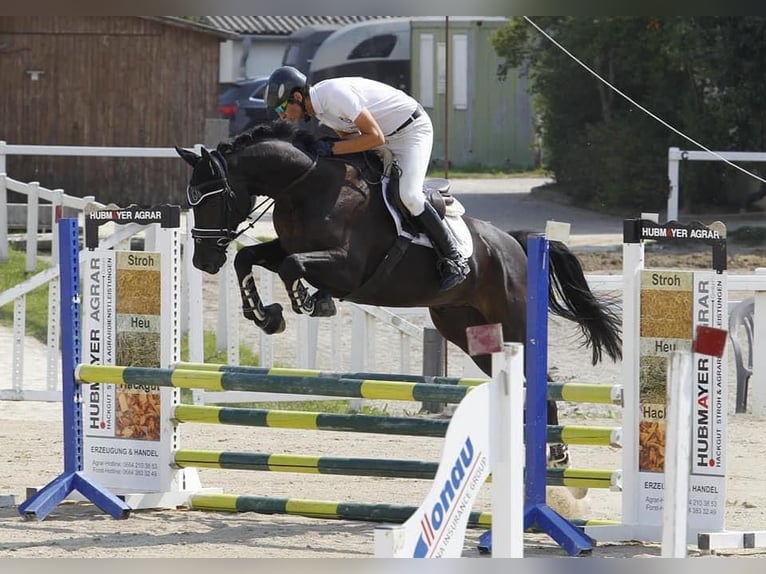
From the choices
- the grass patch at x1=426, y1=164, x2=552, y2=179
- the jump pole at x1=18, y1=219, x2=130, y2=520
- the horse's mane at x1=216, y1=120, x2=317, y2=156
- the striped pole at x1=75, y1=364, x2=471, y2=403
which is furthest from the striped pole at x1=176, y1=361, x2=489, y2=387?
the grass patch at x1=426, y1=164, x2=552, y2=179

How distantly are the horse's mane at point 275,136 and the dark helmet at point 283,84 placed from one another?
200mm

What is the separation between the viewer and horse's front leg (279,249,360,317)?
5121mm

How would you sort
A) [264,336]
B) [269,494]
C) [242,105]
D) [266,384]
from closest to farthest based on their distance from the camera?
[266,384]
[269,494]
[264,336]
[242,105]

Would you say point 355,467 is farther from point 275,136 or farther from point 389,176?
point 275,136

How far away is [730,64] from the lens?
53.7 ft

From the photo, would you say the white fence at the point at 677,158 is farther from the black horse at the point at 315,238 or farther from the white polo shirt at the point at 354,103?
the white polo shirt at the point at 354,103

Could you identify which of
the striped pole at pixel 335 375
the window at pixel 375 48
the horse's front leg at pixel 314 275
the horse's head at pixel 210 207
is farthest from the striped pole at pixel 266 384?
the window at pixel 375 48

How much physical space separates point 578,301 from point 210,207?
6.02ft

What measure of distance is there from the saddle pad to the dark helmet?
548 millimetres

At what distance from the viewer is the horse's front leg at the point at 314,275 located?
16.8 ft

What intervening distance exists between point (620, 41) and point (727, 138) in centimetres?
192

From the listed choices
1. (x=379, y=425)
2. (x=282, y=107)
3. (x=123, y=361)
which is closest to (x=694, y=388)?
(x=379, y=425)

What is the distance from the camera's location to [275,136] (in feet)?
18.1

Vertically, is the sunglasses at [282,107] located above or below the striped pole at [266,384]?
above
